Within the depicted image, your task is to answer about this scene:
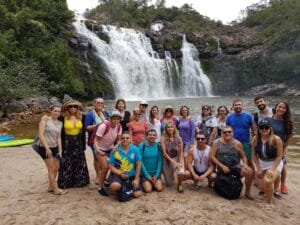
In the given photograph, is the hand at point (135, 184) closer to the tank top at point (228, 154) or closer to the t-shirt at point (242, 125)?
the tank top at point (228, 154)

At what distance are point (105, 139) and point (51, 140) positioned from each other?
87 cm

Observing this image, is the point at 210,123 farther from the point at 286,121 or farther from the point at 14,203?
the point at 14,203

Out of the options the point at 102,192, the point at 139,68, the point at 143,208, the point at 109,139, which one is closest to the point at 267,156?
the point at 143,208

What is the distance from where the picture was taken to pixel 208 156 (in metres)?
6.12

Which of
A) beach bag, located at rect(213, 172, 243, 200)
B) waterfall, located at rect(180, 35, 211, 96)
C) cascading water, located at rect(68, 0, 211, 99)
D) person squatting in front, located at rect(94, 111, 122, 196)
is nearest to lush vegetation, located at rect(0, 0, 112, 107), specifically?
cascading water, located at rect(68, 0, 211, 99)

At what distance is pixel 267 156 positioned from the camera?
564 cm

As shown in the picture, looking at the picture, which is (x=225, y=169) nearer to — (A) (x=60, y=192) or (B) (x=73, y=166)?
(B) (x=73, y=166)

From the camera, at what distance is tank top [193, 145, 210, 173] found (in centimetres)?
613

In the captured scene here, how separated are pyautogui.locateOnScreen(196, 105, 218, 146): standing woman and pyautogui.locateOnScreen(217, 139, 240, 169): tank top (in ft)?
3.87

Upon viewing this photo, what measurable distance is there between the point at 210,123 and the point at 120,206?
9.13 ft

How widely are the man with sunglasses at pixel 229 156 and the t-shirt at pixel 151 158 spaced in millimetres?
890

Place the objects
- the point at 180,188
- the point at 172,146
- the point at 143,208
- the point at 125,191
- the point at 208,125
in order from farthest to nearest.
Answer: the point at 208,125, the point at 172,146, the point at 180,188, the point at 125,191, the point at 143,208

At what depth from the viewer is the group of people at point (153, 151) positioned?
5.67 m

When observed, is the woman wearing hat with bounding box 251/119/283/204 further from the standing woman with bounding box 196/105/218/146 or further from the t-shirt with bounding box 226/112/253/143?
the standing woman with bounding box 196/105/218/146
